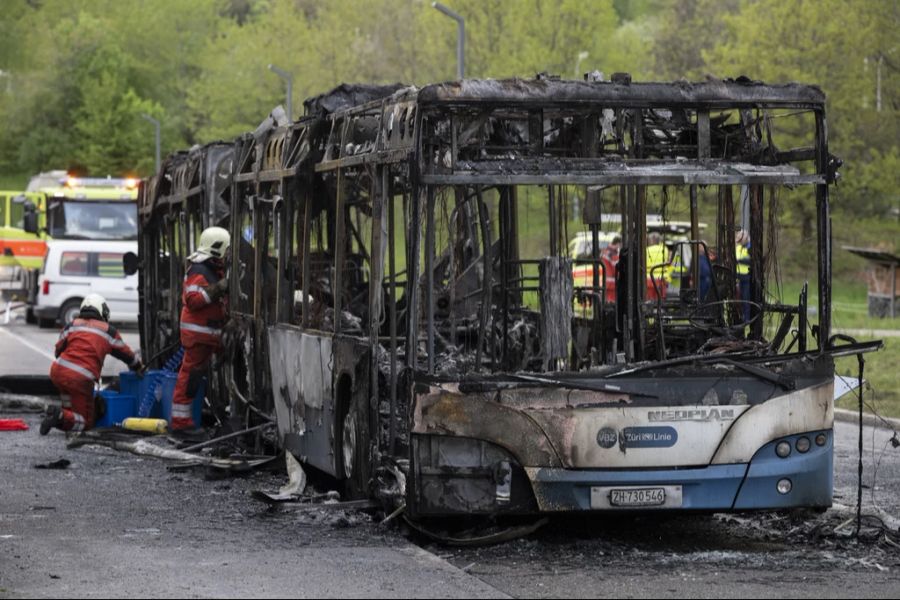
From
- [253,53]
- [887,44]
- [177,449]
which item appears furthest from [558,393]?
[253,53]

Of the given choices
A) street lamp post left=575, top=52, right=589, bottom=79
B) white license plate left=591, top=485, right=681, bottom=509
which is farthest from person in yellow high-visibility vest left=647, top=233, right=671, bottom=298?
street lamp post left=575, top=52, right=589, bottom=79

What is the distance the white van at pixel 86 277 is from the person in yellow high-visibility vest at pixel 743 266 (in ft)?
74.9

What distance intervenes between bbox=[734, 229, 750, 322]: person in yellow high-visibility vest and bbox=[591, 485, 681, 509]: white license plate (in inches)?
62.0

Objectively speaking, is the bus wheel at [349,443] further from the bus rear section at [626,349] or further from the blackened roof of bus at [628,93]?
the blackened roof of bus at [628,93]

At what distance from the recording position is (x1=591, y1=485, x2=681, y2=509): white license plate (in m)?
9.45

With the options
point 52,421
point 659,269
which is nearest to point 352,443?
point 659,269

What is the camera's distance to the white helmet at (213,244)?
14.9 meters

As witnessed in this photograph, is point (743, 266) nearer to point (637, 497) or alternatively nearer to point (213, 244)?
point (637, 497)

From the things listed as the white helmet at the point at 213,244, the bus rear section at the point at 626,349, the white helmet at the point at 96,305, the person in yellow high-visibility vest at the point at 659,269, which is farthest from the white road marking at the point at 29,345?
the bus rear section at the point at 626,349

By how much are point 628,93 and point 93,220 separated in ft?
82.0

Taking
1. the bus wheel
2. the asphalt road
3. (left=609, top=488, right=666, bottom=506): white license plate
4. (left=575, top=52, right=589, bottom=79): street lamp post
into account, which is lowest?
the asphalt road

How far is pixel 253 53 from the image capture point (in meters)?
67.6

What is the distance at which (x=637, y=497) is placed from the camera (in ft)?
31.0

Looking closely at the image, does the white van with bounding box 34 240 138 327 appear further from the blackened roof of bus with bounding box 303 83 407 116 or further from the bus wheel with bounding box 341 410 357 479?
the bus wheel with bounding box 341 410 357 479
